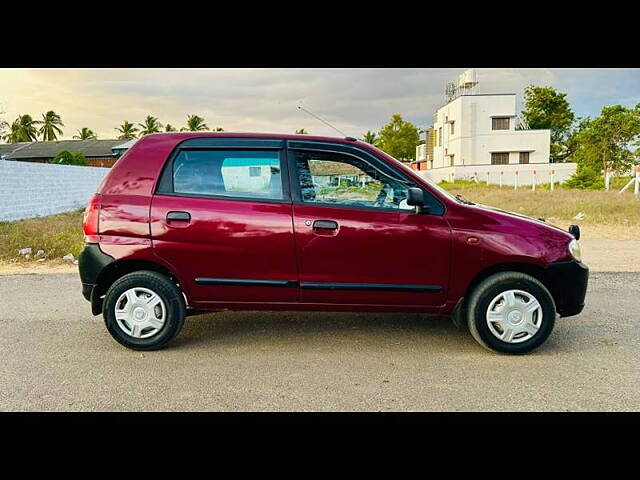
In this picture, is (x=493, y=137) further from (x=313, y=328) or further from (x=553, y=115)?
(x=313, y=328)

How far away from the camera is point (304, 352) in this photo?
4.40 meters

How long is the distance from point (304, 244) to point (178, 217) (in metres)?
1.15

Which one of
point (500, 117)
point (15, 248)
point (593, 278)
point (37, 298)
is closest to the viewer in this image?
point (37, 298)

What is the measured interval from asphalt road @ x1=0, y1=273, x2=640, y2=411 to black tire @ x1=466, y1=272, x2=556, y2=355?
0.11 meters

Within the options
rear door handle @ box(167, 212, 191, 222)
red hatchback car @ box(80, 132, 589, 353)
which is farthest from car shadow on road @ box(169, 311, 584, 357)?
rear door handle @ box(167, 212, 191, 222)

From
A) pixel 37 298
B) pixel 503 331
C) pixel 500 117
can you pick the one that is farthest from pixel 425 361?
pixel 500 117

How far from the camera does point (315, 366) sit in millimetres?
4078

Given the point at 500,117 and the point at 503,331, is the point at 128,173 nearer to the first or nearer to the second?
the point at 503,331

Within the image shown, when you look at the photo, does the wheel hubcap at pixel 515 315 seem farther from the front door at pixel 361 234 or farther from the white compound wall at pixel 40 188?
the white compound wall at pixel 40 188

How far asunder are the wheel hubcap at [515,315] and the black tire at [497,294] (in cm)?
3

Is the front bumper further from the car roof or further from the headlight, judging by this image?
the car roof

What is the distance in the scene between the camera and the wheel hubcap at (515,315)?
13.9ft

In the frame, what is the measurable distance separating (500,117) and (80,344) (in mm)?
49707

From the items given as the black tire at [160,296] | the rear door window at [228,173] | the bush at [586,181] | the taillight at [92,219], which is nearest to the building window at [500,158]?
the bush at [586,181]
